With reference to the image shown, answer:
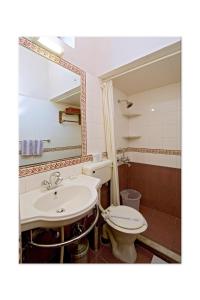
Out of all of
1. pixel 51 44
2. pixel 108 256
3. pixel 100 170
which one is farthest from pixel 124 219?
pixel 51 44

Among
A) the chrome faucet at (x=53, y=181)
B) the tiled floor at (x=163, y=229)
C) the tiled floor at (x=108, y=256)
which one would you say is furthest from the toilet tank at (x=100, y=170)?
the tiled floor at (x=163, y=229)

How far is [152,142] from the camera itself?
2.00 meters

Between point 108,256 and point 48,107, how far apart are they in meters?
1.43

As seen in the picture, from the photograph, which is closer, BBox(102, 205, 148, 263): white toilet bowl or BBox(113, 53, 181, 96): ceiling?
BBox(102, 205, 148, 263): white toilet bowl

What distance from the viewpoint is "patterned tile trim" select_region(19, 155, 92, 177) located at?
84 cm

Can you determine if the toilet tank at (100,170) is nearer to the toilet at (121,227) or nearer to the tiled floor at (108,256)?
the toilet at (121,227)

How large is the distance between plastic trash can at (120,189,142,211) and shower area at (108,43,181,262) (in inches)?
3.4

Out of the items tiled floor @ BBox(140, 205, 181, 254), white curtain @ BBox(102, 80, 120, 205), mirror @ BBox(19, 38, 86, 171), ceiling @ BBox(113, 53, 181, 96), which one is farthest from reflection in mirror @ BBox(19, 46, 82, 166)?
tiled floor @ BBox(140, 205, 181, 254)

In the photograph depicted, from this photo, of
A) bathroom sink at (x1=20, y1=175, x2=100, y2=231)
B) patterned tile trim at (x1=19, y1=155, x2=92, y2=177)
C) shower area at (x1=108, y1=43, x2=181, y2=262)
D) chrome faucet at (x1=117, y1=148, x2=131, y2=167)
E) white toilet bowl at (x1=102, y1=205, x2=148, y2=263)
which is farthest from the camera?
chrome faucet at (x1=117, y1=148, x2=131, y2=167)

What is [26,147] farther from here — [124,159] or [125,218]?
[124,159]

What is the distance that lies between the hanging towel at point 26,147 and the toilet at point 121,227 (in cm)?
50

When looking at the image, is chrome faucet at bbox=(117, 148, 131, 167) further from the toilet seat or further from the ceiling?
the ceiling
